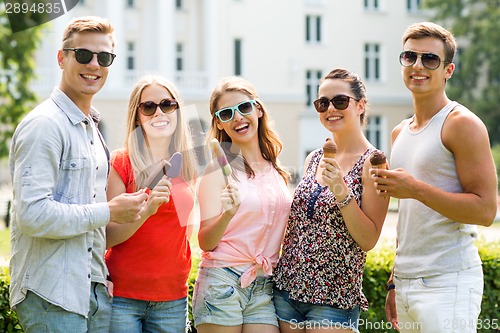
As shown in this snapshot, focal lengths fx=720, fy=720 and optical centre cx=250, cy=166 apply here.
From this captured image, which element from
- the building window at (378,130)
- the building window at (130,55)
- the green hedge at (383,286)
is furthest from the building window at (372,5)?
the green hedge at (383,286)

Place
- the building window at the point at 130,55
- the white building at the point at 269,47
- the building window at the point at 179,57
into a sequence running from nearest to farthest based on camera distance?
the white building at the point at 269,47 → the building window at the point at 130,55 → the building window at the point at 179,57

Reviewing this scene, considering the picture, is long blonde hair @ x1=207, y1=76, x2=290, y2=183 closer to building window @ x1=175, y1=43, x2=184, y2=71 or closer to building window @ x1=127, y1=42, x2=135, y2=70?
building window @ x1=127, y1=42, x2=135, y2=70

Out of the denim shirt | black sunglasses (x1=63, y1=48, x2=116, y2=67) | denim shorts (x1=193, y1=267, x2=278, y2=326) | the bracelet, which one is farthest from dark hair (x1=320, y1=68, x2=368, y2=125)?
the denim shirt

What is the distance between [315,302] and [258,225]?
515 millimetres

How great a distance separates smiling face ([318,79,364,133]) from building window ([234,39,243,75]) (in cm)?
3330

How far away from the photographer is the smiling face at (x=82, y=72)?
351 cm

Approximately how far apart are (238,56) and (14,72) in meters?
20.8

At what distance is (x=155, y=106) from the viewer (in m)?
3.90

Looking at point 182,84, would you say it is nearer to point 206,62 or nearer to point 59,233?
point 206,62

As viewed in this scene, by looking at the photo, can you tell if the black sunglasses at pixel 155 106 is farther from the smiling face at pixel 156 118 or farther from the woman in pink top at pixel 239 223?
the woman in pink top at pixel 239 223

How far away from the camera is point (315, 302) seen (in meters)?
3.84

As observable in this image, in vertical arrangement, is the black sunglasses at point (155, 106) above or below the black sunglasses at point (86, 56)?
below

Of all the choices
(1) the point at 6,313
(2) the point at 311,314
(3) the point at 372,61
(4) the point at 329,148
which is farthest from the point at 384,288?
(3) the point at 372,61

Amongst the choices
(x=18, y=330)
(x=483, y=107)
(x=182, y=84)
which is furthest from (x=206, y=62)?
(x=18, y=330)
